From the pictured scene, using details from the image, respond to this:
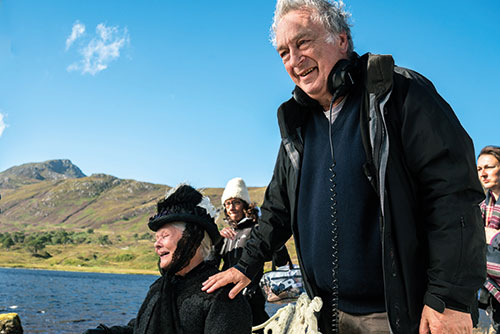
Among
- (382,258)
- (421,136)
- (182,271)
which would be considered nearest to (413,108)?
(421,136)

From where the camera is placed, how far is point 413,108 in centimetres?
222

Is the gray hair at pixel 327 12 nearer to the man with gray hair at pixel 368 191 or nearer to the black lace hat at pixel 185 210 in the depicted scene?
the man with gray hair at pixel 368 191

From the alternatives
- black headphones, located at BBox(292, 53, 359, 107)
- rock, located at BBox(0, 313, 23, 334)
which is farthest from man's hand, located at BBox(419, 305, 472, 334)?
rock, located at BBox(0, 313, 23, 334)

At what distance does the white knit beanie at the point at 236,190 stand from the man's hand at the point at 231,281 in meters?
4.01

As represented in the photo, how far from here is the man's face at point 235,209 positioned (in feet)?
23.5

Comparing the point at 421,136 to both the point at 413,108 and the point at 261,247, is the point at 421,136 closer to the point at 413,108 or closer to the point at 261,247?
the point at 413,108

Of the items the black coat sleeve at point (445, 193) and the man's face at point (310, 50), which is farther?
the man's face at point (310, 50)

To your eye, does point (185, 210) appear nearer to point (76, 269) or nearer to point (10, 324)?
point (10, 324)

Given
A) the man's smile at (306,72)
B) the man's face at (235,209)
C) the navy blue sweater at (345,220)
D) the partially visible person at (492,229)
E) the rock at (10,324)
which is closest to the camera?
the navy blue sweater at (345,220)

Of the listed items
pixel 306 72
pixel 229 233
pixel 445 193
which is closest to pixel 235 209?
pixel 229 233

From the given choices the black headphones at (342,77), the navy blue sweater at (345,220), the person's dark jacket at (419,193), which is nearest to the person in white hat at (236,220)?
the navy blue sweater at (345,220)

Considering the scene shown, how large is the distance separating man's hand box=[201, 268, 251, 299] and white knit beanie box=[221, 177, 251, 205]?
13.2ft

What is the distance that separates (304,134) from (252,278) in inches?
43.2

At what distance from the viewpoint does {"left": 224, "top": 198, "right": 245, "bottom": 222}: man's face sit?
7.17 m
